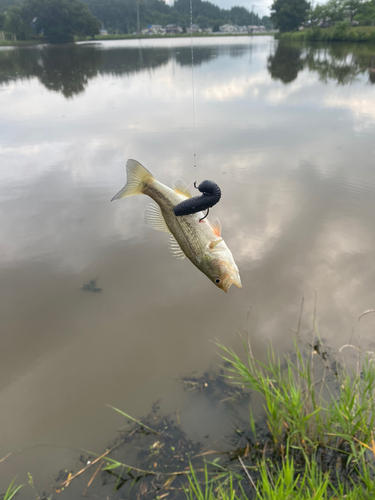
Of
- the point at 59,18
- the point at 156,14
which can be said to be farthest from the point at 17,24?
the point at 156,14

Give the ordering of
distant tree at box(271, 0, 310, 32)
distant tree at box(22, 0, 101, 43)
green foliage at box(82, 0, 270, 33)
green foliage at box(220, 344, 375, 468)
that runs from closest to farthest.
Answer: green foliage at box(220, 344, 375, 468), distant tree at box(22, 0, 101, 43), distant tree at box(271, 0, 310, 32), green foliage at box(82, 0, 270, 33)

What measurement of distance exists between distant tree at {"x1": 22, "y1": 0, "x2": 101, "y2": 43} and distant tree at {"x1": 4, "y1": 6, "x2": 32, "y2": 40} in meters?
1.28

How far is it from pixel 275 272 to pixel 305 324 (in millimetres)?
1378

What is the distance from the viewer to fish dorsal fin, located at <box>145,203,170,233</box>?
6.38 ft

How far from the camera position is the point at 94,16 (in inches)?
3433

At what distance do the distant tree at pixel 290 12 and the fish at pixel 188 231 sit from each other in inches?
3810

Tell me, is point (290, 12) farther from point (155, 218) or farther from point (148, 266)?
point (155, 218)

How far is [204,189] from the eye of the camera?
1.60 m

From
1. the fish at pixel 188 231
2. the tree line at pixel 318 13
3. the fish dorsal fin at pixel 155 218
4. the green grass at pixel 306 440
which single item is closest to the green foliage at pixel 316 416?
the green grass at pixel 306 440

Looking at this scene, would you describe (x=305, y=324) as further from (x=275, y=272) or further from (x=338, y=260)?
(x=338, y=260)

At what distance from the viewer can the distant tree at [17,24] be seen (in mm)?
63812

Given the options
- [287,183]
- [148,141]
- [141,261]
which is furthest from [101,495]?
[148,141]

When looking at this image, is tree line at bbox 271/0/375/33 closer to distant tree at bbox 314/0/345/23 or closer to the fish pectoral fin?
distant tree at bbox 314/0/345/23

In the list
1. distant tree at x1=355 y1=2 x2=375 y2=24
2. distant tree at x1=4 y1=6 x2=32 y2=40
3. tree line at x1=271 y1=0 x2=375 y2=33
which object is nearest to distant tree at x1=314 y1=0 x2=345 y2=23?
tree line at x1=271 y1=0 x2=375 y2=33
